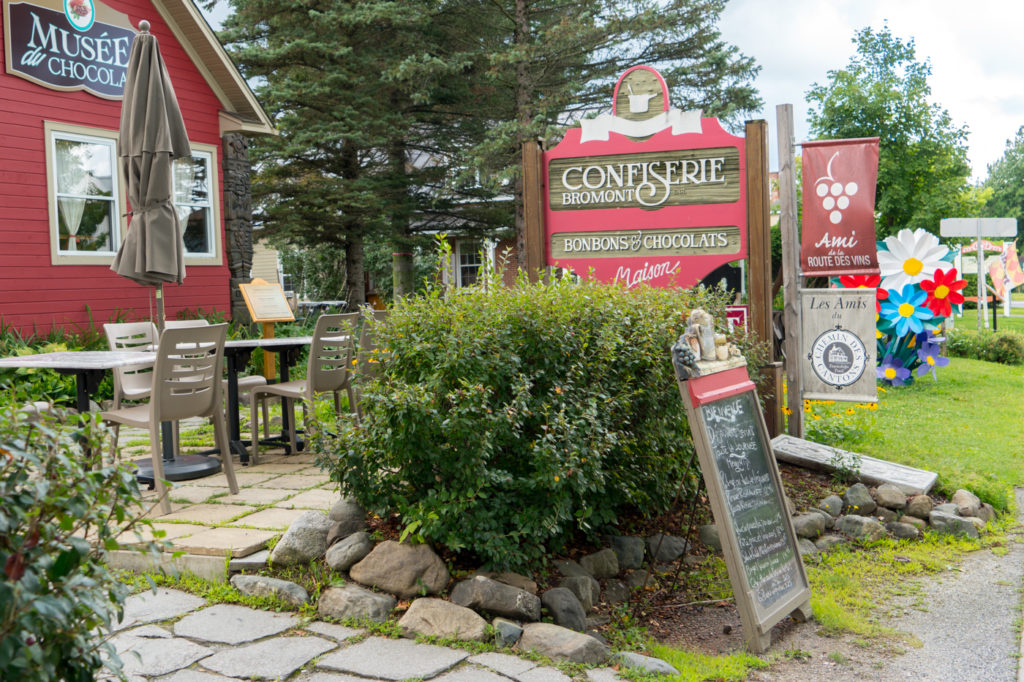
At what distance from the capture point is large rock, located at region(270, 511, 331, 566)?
4.01m

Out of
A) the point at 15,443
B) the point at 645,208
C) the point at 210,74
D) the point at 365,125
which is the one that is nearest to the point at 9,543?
the point at 15,443

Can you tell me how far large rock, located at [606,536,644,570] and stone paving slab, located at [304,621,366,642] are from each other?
5.27 ft

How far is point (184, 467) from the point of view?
18.9ft

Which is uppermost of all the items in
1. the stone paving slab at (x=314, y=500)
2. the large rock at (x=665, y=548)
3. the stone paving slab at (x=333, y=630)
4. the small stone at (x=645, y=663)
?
the stone paving slab at (x=314, y=500)

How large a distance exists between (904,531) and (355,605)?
12.1ft

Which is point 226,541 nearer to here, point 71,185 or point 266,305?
point 266,305

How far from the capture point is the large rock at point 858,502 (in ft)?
18.8

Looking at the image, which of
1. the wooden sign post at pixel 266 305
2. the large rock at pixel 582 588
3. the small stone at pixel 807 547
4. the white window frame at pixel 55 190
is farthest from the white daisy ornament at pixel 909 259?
the white window frame at pixel 55 190

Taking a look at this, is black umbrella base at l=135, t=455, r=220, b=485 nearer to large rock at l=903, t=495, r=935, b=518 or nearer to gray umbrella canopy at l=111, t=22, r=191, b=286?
gray umbrella canopy at l=111, t=22, r=191, b=286

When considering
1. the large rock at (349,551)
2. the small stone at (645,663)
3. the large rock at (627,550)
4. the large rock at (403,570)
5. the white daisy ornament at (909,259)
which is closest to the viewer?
the small stone at (645,663)

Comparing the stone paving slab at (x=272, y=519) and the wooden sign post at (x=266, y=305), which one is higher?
the wooden sign post at (x=266, y=305)

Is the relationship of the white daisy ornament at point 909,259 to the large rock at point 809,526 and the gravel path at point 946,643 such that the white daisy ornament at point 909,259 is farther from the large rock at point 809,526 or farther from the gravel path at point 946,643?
the gravel path at point 946,643

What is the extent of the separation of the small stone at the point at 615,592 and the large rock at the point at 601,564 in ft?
0.17

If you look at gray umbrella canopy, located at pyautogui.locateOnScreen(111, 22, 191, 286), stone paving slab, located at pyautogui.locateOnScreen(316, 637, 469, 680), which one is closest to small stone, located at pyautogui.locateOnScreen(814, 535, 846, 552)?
stone paving slab, located at pyautogui.locateOnScreen(316, 637, 469, 680)
